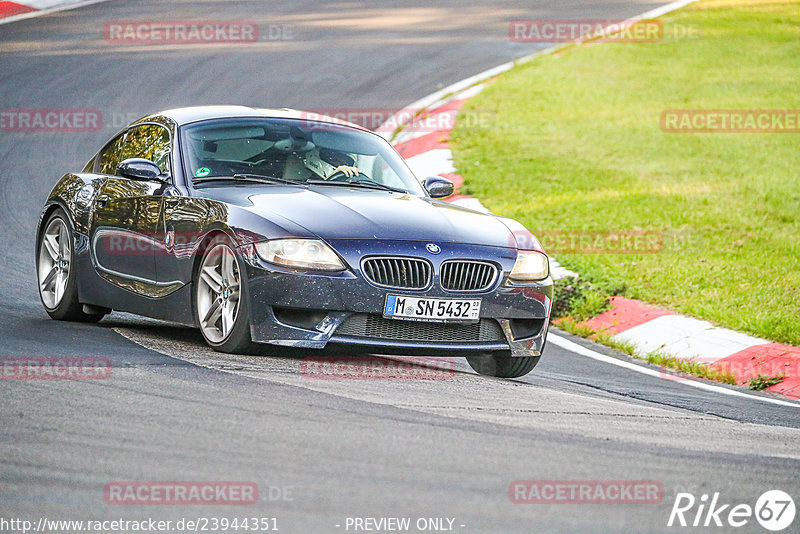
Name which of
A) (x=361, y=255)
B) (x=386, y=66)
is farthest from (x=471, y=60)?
(x=361, y=255)

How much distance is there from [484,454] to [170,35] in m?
19.8

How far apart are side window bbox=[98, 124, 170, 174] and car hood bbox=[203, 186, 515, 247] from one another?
0.90m

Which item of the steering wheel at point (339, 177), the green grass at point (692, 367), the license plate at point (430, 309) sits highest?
the steering wheel at point (339, 177)

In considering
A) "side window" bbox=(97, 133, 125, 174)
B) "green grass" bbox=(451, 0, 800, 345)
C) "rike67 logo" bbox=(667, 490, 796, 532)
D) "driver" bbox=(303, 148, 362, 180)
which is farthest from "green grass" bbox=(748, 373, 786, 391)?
"side window" bbox=(97, 133, 125, 174)

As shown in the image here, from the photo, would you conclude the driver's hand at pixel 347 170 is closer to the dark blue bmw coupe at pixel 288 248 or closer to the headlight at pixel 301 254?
the dark blue bmw coupe at pixel 288 248

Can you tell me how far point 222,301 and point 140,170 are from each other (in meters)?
1.22

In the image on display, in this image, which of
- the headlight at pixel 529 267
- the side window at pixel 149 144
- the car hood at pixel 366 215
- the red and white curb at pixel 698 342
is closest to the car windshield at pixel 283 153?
the side window at pixel 149 144

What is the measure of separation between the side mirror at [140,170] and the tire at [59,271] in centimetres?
104

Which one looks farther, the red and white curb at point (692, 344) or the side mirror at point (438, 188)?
the red and white curb at point (692, 344)

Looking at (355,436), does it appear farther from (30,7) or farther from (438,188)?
(30,7)

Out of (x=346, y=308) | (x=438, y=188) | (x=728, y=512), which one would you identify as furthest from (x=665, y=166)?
(x=728, y=512)

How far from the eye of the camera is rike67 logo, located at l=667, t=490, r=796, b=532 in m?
4.21

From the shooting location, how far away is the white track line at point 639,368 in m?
7.95

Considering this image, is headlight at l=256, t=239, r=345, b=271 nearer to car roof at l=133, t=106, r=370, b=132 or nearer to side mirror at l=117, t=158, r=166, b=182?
side mirror at l=117, t=158, r=166, b=182
